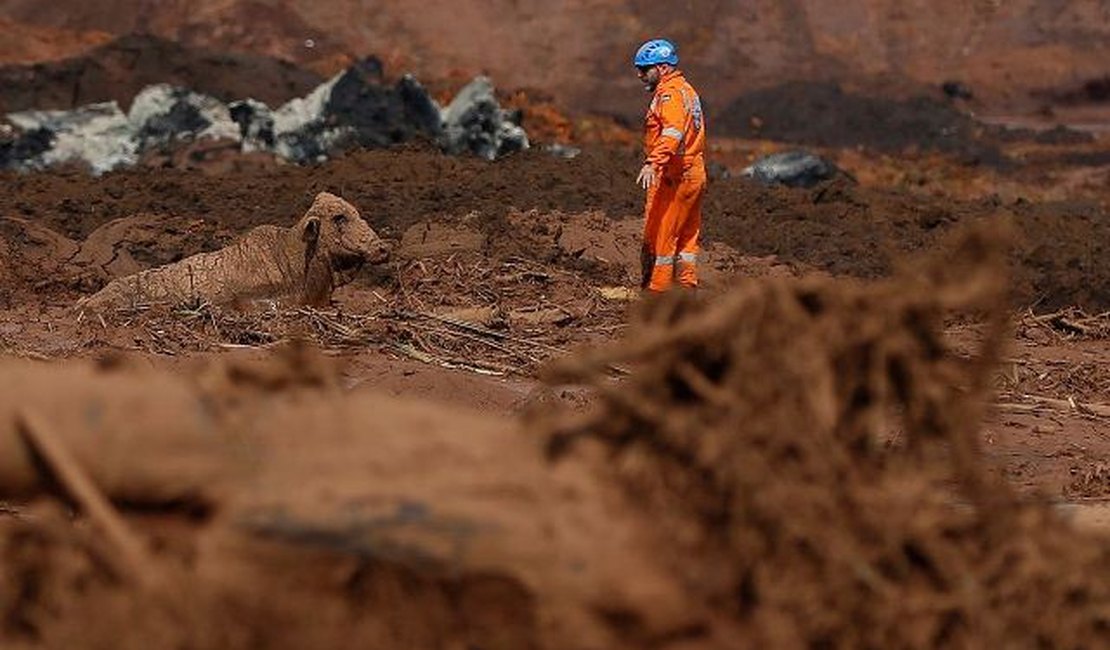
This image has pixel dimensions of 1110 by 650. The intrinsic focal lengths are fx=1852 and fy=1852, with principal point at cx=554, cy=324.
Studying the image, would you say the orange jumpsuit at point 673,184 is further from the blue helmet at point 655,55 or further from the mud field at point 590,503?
the mud field at point 590,503

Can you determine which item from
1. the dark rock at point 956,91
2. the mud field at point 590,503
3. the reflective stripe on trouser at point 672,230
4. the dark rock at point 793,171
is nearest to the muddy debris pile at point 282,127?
the dark rock at point 793,171

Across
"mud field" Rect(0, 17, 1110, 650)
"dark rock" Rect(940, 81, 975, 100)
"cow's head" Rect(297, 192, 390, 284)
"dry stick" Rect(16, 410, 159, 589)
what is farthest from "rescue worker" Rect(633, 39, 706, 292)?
"dark rock" Rect(940, 81, 975, 100)

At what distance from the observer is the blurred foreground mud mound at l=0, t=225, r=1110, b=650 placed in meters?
3.52

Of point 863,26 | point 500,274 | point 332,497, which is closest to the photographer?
point 332,497

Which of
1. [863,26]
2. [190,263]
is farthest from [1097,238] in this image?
[863,26]

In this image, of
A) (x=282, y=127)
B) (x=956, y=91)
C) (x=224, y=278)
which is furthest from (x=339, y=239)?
(x=956, y=91)

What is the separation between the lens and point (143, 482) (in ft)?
12.2

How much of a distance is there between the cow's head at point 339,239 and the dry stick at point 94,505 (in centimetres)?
769

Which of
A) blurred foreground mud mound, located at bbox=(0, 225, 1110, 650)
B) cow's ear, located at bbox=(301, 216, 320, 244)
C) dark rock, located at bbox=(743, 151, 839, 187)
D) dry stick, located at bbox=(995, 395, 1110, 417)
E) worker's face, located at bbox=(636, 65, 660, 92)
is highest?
blurred foreground mud mound, located at bbox=(0, 225, 1110, 650)

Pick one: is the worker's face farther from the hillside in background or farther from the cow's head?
the hillside in background

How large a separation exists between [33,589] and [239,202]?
11866mm

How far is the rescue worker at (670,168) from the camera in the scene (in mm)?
10711

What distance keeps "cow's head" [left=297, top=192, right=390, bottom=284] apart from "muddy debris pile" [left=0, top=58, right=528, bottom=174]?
22.7 ft

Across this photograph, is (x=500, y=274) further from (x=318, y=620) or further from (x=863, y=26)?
(x=863, y=26)
